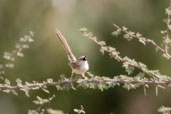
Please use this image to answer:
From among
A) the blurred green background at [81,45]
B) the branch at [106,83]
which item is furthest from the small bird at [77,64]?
the blurred green background at [81,45]

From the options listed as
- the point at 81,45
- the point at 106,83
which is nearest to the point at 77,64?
the point at 106,83

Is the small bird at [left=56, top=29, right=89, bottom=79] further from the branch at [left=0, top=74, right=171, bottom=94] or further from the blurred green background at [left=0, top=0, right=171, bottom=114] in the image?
the blurred green background at [left=0, top=0, right=171, bottom=114]

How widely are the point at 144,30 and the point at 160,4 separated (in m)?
0.72

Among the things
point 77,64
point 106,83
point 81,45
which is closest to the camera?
point 106,83

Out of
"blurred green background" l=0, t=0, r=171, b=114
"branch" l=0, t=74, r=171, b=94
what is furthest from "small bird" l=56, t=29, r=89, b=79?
"blurred green background" l=0, t=0, r=171, b=114

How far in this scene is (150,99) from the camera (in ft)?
44.0

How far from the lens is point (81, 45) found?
12086mm

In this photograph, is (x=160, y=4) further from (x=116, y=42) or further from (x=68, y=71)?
(x=68, y=71)

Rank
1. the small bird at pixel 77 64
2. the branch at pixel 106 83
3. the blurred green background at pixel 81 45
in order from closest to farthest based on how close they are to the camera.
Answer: the branch at pixel 106 83
the small bird at pixel 77 64
the blurred green background at pixel 81 45

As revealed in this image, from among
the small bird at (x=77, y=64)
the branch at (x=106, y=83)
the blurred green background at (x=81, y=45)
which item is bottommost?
the branch at (x=106, y=83)

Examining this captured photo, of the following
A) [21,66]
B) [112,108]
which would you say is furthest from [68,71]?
[112,108]

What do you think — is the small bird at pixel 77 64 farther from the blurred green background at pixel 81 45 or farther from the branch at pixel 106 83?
the blurred green background at pixel 81 45

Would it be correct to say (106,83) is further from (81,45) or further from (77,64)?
(81,45)

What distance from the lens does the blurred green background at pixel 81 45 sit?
12.2 meters
